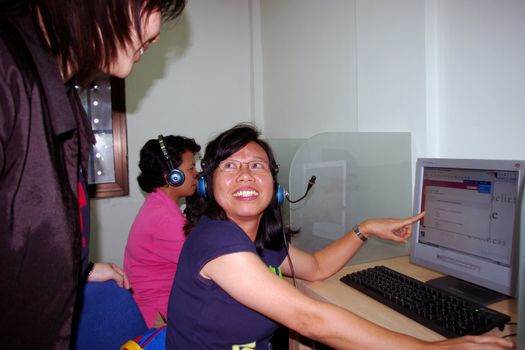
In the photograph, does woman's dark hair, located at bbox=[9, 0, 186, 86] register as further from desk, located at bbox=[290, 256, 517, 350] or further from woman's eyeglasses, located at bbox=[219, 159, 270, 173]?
desk, located at bbox=[290, 256, 517, 350]

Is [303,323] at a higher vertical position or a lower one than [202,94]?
lower

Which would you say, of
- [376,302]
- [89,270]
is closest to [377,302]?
[376,302]

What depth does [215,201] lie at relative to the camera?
1.21 meters

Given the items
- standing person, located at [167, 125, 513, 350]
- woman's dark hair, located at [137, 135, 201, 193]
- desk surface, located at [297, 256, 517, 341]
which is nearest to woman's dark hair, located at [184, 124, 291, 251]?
standing person, located at [167, 125, 513, 350]

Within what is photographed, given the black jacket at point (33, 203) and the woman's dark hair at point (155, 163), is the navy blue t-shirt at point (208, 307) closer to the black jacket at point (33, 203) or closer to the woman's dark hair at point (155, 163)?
the black jacket at point (33, 203)

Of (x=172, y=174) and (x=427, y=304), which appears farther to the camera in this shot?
(x=172, y=174)

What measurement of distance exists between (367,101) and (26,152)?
1601 mm

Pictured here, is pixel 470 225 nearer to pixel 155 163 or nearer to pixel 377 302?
pixel 377 302

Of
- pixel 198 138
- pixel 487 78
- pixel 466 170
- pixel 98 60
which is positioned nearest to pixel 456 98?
pixel 487 78

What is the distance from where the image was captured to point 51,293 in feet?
1.94

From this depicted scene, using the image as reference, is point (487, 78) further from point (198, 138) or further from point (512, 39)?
point (198, 138)

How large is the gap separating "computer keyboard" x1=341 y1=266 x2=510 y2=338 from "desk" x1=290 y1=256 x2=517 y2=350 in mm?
21

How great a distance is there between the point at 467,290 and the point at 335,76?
1.37 m

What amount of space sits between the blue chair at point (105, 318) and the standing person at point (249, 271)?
0.13 metres
